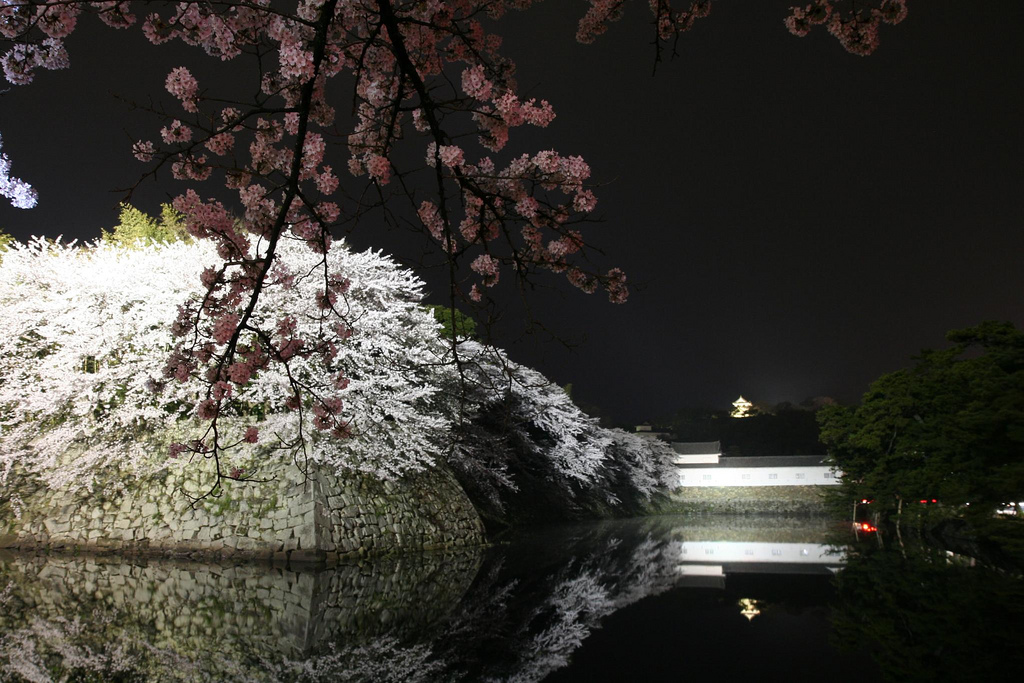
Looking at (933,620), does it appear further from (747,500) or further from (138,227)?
(747,500)

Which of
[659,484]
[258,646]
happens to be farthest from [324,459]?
[659,484]

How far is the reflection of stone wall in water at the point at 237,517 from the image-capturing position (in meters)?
12.0

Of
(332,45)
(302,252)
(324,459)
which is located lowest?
(324,459)

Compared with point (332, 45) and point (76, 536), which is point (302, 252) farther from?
point (332, 45)

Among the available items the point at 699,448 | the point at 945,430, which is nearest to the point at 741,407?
the point at 699,448

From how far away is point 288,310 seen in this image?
46.4 feet

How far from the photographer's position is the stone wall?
42469 mm

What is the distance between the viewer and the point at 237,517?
1223cm

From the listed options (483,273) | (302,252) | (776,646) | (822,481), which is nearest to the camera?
(776,646)

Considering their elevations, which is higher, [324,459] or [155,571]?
[324,459]

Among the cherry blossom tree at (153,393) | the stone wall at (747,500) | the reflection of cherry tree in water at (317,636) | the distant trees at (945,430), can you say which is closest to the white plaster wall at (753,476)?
the stone wall at (747,500)

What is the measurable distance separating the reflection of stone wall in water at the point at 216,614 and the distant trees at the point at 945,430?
11703 mm

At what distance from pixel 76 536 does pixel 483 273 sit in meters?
11.8

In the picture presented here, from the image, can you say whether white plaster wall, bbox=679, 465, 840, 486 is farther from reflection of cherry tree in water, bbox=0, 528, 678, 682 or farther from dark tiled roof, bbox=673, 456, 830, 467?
reflection of cherry tree in water, bbox=0, 528, 678, 682
